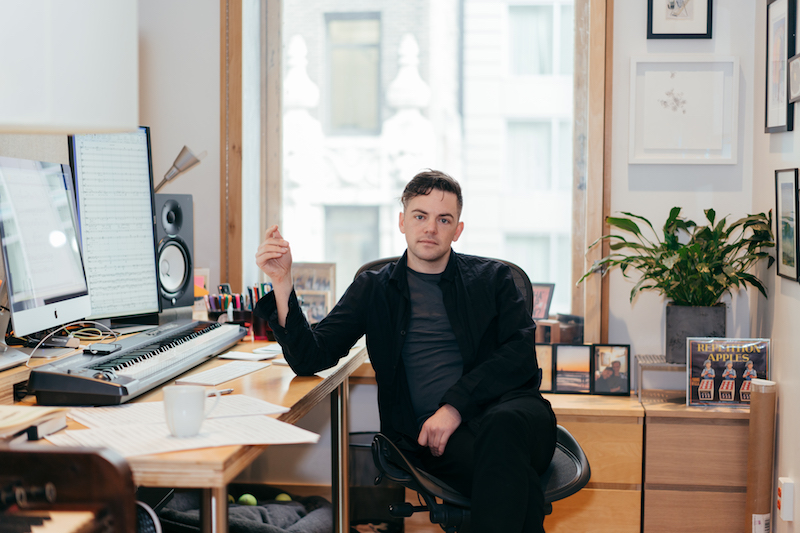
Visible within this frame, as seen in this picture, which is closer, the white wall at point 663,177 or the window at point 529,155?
the white wall at point 663,177

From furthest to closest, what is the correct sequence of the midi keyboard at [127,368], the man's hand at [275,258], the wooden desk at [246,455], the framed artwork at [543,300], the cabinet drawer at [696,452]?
the framed artwork at [543,300] < the cabinet drawer at [696,452] < the man's hand at [275,258] < the midi keyboard at [127,368] < the wooden desk at [246,455]

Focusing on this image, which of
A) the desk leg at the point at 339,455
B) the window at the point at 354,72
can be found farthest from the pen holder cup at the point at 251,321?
the window at the point at 354,72

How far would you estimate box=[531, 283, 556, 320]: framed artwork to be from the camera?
258 centimetres

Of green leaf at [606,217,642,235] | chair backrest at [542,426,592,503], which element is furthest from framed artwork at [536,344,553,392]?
chair backrest at [542,426,592,503]

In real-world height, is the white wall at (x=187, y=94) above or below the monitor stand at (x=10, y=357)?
above

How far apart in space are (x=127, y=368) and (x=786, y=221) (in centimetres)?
196

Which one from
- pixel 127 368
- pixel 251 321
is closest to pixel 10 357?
pixel 127 368

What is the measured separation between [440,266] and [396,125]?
103 centimetres

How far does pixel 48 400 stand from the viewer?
1.34 metres

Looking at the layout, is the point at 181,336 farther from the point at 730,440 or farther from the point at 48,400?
the point at 730,440

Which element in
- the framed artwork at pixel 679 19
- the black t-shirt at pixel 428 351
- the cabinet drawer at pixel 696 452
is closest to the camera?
the black t-shirt at pixel 428 351

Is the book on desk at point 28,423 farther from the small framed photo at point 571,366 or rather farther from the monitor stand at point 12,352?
the small framed photo at point 571,366

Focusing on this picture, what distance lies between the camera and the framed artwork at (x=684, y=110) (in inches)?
96.2

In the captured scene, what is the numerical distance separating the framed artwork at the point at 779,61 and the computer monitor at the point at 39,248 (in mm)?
2160
